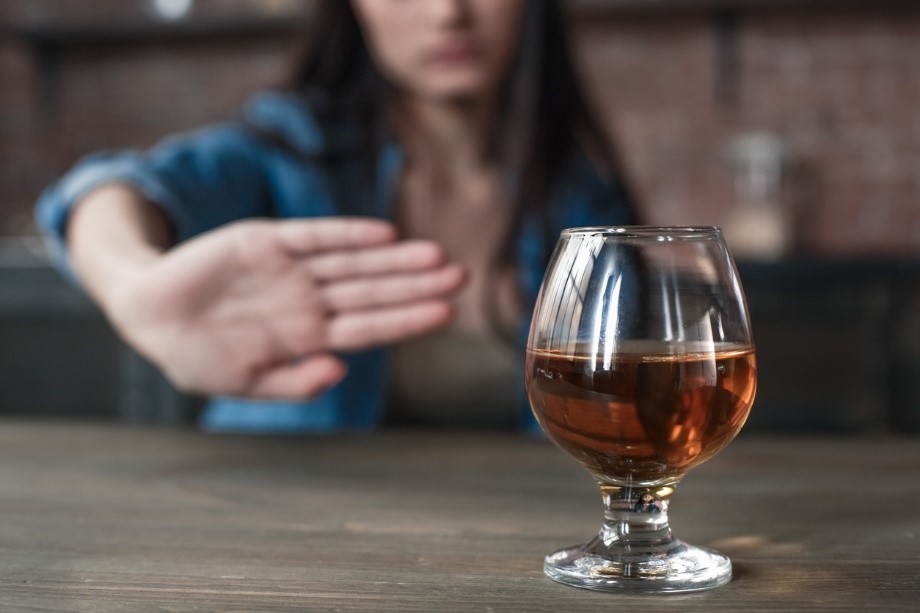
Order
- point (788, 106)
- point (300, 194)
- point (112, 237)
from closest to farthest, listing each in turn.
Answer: point (112, 237), point (300, 194), point (788, 106)

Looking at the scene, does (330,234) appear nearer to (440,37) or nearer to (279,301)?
(279,301)

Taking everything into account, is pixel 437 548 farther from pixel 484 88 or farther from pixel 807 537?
pixel 484 88

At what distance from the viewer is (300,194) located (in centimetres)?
155

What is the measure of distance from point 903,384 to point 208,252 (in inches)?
73.4

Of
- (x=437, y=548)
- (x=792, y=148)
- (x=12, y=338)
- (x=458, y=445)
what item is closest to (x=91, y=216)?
(x=458, y=445)

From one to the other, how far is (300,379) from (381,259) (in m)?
0.12

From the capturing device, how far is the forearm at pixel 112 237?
3.11ft

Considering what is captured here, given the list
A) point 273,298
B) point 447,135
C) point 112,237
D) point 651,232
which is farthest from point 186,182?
point 651,232

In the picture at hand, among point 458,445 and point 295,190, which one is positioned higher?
point 295,190

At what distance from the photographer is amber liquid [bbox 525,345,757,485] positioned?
48cm

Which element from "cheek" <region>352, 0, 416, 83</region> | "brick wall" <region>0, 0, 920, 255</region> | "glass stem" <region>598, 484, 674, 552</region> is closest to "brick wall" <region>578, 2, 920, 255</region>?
"brick wall" <region>0, 0, 920, 255</region>

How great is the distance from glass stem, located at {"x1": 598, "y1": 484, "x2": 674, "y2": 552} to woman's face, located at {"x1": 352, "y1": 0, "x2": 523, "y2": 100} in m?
0.90

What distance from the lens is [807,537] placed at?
1.89 feet

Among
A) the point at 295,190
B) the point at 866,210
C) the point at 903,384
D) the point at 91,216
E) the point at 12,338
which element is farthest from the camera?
the point at 866,210
